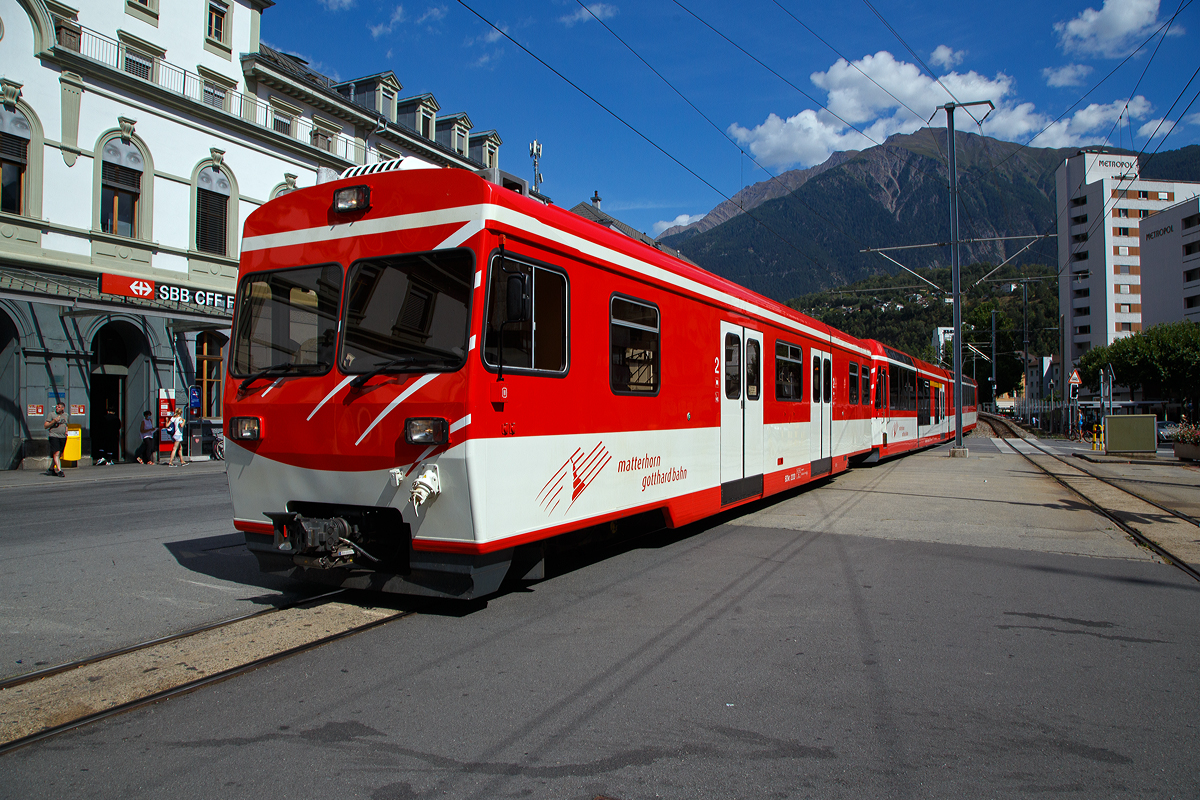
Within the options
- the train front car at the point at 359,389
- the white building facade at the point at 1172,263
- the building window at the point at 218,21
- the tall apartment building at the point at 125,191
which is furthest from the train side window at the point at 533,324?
the white building facade at the point at 1172,263

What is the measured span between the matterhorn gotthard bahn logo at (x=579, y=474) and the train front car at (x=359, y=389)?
662mm

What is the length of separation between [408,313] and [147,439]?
19049 mm

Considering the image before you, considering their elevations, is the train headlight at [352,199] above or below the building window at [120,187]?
below

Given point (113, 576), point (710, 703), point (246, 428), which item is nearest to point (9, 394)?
point (113, 576)

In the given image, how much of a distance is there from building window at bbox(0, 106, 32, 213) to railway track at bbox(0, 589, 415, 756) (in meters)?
18.9

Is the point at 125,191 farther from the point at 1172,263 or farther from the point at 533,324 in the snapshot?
the point at 1172,263

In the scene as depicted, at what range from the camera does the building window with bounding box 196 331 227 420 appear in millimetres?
22812

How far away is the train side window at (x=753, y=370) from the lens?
9.82 m

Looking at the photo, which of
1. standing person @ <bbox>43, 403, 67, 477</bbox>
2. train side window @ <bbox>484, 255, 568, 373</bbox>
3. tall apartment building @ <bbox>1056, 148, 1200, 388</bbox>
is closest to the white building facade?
tall apartment building @ <bbox>1056, 148, 1200, 388</bbox>

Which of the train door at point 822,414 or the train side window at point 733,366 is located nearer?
the train side window at point 733,366

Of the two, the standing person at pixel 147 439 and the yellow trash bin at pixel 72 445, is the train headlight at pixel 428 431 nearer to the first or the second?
the yellow trash bin at pixel 72 445

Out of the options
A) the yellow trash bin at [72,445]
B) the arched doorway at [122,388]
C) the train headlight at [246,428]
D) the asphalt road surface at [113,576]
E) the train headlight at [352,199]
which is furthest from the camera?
the arched doorway at [122,388]

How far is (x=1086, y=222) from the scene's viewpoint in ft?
293

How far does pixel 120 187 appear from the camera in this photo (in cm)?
2062
